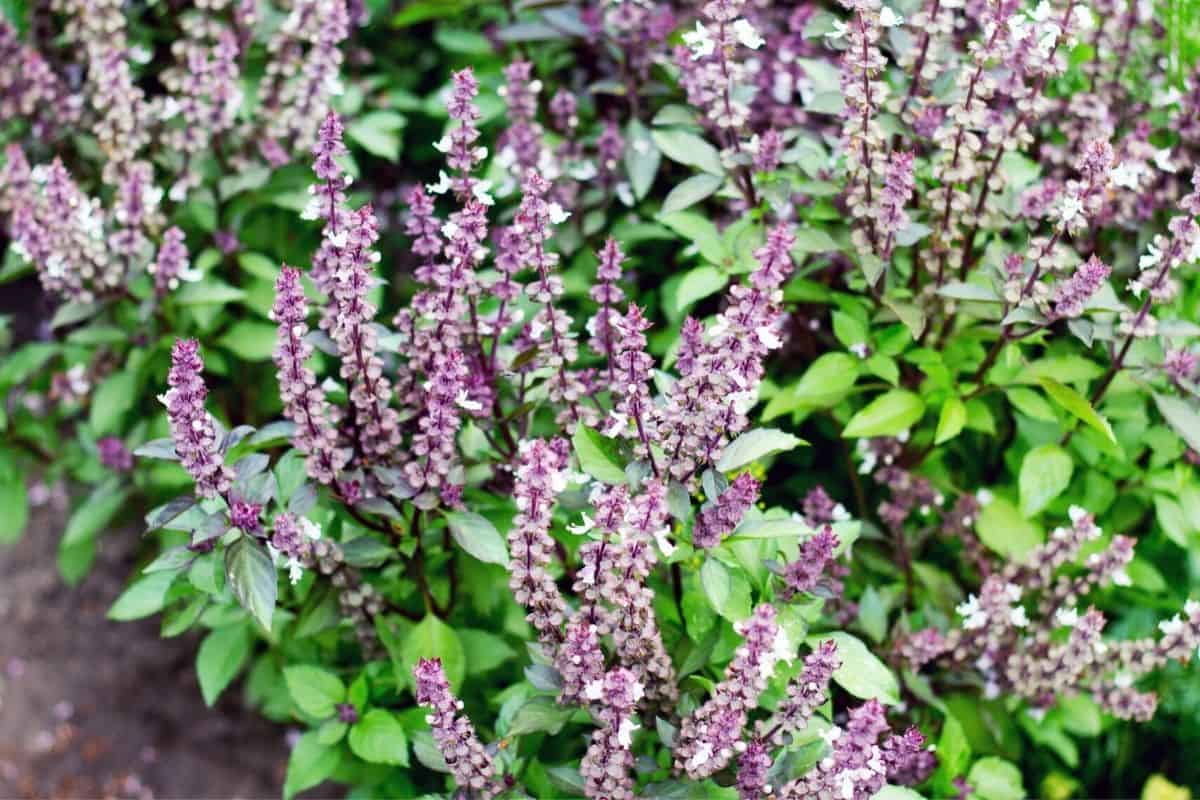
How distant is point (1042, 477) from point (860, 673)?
0.98 meters

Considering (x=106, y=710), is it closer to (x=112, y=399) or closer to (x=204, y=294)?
(x=112, y=399)

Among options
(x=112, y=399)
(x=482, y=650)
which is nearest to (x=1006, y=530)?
(x=482, y=650)

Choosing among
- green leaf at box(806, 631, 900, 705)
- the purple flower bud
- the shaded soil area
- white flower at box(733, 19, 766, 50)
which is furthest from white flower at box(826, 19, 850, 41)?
the shaded soil area

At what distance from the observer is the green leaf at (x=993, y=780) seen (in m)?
3.18

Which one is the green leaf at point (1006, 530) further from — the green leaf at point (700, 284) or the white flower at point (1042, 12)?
the white flower at point (1042, 12)

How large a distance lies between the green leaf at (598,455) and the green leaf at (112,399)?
1.87m

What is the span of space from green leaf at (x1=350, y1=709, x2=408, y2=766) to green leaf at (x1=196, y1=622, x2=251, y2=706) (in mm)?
527

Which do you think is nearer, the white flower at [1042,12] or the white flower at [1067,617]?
the white flower at [1042,12]

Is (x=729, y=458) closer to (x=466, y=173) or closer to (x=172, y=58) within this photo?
(x=466, y=173)

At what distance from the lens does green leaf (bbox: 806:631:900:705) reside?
2.70 m

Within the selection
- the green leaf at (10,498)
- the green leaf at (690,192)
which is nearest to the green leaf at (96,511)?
the green leaf at (10,498)

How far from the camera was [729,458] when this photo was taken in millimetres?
2535

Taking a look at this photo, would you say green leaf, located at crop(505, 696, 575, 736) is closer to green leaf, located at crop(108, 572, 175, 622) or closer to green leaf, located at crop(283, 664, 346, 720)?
green leaf, located at crop(283, 664, 346, 720)

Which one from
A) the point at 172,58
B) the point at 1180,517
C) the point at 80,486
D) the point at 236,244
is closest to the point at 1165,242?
the point at 1180,517
